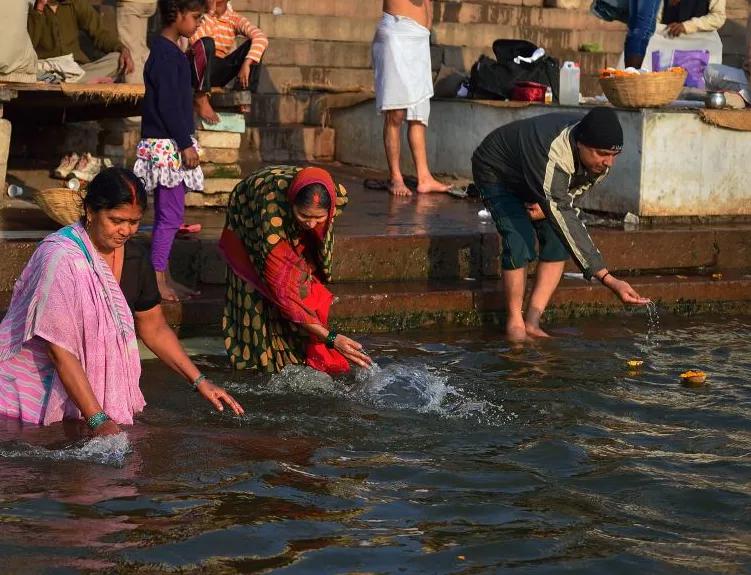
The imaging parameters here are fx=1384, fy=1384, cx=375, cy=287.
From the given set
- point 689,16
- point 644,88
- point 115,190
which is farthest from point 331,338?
point 689,16

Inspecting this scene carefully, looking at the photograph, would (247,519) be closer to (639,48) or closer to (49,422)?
(49,422)

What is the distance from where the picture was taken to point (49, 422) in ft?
17.8

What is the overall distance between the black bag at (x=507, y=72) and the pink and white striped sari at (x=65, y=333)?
20.4 feet

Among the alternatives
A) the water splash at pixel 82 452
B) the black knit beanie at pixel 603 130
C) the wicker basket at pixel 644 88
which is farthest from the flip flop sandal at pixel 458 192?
the water splash at pixel 82 452

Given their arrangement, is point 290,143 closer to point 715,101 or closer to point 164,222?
point 715,101

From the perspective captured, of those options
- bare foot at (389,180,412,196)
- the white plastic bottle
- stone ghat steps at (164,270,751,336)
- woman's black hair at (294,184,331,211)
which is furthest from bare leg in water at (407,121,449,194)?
woman's black hair at (294,184,331,211)

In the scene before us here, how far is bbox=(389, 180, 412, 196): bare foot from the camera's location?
10.6 meters

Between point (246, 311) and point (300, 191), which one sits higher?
point (300, 191)

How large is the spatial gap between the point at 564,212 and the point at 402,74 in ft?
11.6

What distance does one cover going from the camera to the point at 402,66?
10469 mm

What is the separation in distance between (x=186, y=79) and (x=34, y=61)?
1896mm

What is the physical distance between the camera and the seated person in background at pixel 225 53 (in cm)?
928

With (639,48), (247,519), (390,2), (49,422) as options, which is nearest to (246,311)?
(49,422)

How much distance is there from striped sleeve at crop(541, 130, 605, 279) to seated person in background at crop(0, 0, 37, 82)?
11.5 ft
